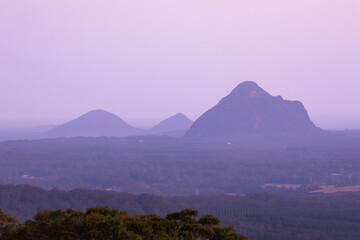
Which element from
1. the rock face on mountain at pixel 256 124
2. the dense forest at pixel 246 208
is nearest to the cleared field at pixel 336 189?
the dense forest at pixel 246 208

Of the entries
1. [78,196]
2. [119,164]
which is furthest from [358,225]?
[119,164]

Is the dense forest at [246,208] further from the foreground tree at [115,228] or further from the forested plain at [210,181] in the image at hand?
the foreground tree at [115,228]

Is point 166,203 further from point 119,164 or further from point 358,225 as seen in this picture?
point 119,164

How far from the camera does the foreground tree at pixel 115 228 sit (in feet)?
A: 60.6

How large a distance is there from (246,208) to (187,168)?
53.2 metres

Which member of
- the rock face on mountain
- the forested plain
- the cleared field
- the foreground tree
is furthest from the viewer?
the rock face on mountain

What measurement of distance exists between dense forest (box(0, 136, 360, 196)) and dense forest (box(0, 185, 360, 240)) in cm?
2219

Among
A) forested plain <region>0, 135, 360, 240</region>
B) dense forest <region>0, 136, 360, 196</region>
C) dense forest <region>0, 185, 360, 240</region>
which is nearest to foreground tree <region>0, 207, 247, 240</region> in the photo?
dense forest <region>0, 185, 360, 240</region>

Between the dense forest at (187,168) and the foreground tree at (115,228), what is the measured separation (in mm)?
70203

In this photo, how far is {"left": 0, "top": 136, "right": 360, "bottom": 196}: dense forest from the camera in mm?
97812

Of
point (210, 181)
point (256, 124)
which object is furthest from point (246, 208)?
point (256, 124)

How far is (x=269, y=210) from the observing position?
59.9 metres

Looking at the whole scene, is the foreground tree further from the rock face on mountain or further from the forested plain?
the rock face on mountain

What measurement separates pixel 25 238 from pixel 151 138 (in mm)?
169146
